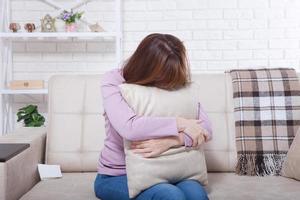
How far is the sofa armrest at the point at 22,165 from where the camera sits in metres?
1.57

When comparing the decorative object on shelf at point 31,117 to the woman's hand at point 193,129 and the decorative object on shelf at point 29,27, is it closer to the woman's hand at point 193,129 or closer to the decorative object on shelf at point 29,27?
the decorative object on shelf at point 29,27

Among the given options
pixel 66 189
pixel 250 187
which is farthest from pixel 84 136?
pixel 250 187

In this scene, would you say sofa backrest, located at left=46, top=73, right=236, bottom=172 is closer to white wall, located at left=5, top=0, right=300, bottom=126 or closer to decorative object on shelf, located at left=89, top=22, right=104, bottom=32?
decorative object on shelf, located at left=89, top=22, right=104, bottom=32

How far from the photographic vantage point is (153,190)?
1.48 metres

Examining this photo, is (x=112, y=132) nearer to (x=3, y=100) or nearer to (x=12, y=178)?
(x=12, y=178)

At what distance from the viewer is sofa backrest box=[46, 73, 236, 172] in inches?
79.7

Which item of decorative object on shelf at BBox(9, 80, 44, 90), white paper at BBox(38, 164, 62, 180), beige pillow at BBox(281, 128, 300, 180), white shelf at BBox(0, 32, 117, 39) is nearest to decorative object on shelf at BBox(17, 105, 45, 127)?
decorative object on shelf at BBox(9, 80, 44, 90)

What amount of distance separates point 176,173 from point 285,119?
2.40 feet

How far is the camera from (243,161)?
77.9 inches

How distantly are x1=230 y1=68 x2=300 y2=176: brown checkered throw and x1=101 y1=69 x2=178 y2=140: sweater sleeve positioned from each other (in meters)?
0.55

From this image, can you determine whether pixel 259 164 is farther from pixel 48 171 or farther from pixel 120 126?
pixel 48 171

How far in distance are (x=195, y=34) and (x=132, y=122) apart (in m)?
1.57

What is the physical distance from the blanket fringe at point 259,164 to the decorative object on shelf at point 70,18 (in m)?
1.46

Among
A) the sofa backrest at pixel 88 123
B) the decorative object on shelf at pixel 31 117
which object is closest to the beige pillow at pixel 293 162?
the sofa backrest at pixel 88 123
